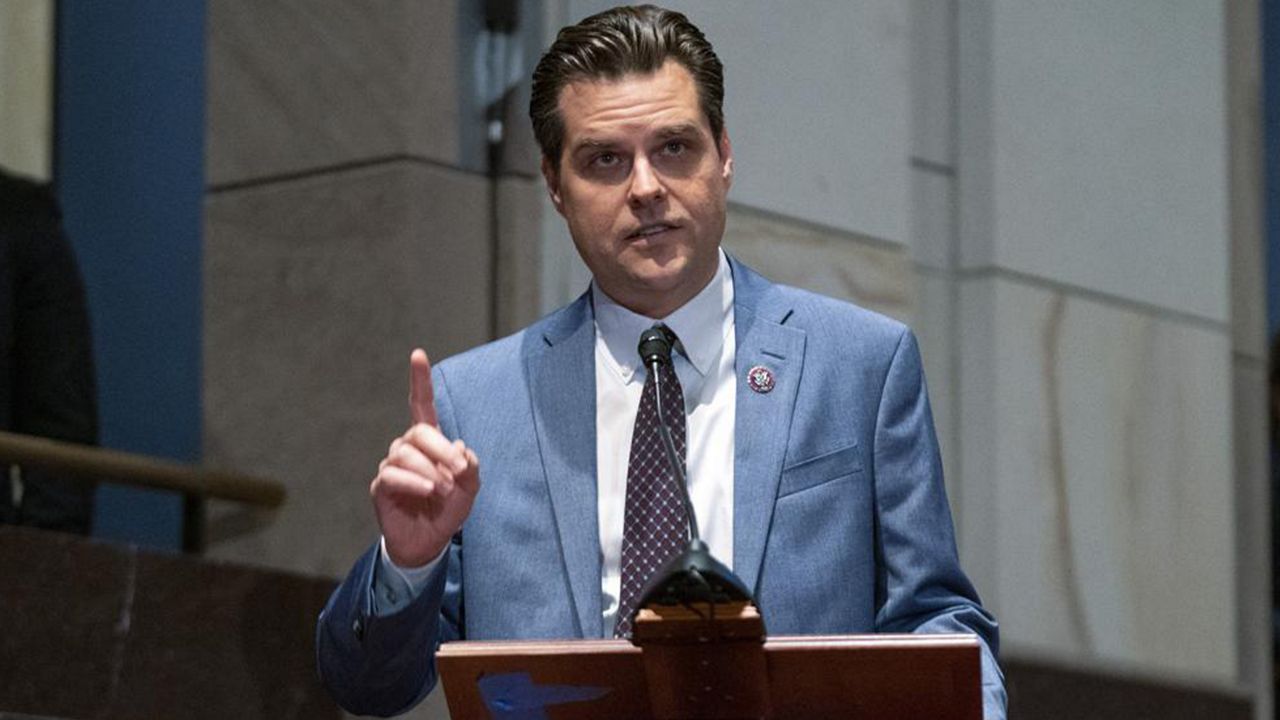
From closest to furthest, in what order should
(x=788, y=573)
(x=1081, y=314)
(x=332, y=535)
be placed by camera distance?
(x=788, y=573) → (x=332, y=535) → (x=1081, y=314)

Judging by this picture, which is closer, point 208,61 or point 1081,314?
point 208,61

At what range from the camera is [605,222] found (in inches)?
146

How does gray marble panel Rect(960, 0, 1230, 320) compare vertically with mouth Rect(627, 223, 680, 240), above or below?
above

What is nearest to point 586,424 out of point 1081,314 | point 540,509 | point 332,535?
point 540,509

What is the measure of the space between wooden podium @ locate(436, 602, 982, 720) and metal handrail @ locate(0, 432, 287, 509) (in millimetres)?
3053

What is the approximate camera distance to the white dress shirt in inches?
142

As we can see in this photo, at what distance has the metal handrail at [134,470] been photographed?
18.9 ft

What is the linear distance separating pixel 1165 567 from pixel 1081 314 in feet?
2.71

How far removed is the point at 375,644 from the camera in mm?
3395

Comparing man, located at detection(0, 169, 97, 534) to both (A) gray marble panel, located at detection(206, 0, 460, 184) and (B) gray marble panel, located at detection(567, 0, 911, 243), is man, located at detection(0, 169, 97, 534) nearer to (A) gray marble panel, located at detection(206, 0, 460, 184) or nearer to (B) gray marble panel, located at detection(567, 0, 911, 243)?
(A) gray marble panel, located at detection(206, 0, 460, 184)

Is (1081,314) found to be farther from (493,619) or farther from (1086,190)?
(493,619)

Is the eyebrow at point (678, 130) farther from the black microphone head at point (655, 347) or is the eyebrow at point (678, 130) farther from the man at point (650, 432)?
the black microphone head at point (655, 347)

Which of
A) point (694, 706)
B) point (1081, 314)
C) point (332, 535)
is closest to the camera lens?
point (694, 706)

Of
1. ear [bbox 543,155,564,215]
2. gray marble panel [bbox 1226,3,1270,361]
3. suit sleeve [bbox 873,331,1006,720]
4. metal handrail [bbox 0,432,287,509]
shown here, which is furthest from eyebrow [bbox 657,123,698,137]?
gray marble panel [bbox 1226,3,1270,361]
